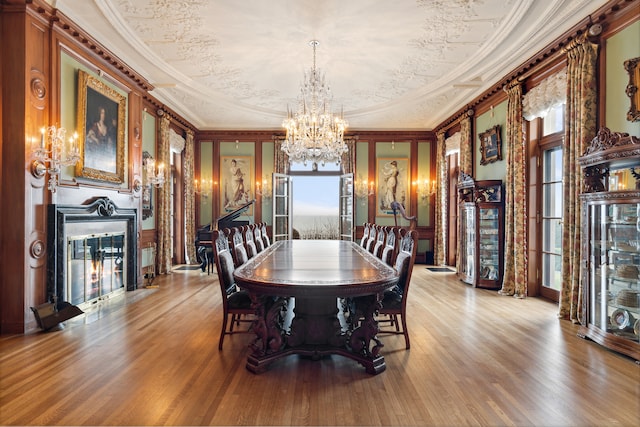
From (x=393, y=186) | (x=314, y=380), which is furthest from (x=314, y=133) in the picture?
(x=393, y=186)

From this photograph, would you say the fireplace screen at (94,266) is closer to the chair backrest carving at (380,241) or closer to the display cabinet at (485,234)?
the chair backrest carving at (380,241)

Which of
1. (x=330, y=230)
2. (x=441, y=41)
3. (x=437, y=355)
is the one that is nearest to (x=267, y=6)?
(x=441, y=41)

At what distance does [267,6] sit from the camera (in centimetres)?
412

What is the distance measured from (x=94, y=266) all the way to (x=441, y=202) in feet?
23.3

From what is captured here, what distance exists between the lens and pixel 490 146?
21.4 feet

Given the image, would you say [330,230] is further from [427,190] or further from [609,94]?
[609,94]

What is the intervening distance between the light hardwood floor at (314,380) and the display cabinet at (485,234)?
81.5 inches

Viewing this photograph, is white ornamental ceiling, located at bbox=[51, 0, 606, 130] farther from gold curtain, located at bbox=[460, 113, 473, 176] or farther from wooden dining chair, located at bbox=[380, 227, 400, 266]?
wooden dining chair, located at bbox=[380, 227, 400, 266]

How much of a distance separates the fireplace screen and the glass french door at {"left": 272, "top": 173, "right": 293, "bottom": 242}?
4.22 m

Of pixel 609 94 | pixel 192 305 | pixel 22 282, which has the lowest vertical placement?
pixel 192 305

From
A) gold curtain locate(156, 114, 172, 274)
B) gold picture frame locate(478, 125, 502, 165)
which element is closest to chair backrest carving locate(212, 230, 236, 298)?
gold curtain locate(156, 114, 172, 274)

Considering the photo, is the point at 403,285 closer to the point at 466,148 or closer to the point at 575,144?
the point at 575,144

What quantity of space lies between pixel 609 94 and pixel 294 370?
156 inches

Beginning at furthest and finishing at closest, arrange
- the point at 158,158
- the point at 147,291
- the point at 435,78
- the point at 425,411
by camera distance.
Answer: the point at 158,158 < the point at 435,78 < the point at 147,291 < the point at 425,411
